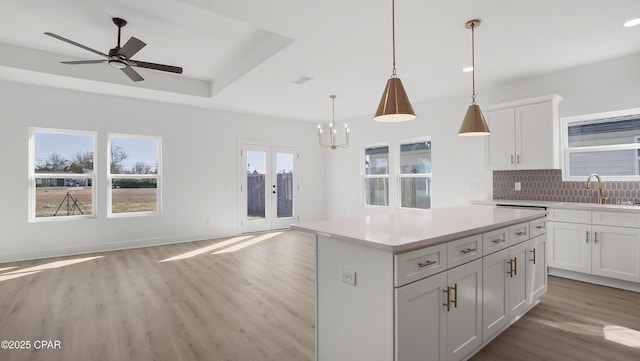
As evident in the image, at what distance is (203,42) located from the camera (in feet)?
13.2

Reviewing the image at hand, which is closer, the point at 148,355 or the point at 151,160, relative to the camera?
the point at 148,355

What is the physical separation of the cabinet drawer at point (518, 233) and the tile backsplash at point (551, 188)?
7.51ft

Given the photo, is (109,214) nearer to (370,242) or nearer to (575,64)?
(370,242)

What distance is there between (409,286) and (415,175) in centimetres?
500

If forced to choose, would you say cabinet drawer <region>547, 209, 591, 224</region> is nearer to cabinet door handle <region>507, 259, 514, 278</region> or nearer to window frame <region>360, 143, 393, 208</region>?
cabinet door handle <region>507, 259, 514, 278</region>

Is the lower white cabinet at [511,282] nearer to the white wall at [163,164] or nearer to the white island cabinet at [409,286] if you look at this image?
the white island cabinet at [409,286]

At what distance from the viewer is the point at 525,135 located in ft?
14.4

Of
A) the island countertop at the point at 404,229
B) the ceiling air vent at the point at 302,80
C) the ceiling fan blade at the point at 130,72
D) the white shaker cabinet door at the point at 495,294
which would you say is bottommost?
the white shaker cabinet door at the point at 495,294

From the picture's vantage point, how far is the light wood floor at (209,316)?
7.43 feet

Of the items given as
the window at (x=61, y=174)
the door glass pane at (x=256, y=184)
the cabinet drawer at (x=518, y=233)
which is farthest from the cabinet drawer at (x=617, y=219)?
the window at (x=61, y=174)

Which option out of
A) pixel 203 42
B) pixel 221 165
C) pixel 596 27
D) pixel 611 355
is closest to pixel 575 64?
pixel 596 27

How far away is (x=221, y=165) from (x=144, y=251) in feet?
7.28

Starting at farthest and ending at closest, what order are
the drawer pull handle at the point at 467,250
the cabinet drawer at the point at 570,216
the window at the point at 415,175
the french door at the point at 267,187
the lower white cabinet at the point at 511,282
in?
the french door at the point at 267,187, the window at the point at 415,175, the cabinet drawer at the point at 570,216, the lower white cabinet at the point at 511,282, the drawer pull handle at the point at 467,250

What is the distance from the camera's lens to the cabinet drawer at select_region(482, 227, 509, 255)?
2.20 meters
